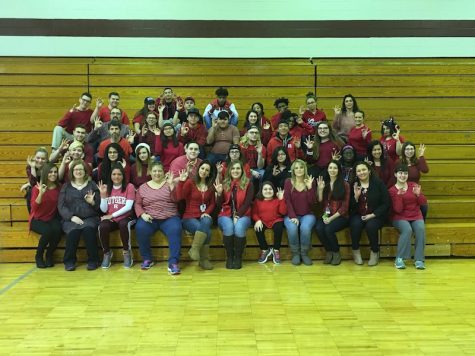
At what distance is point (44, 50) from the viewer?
8523 mm

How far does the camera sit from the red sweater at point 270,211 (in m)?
5.37

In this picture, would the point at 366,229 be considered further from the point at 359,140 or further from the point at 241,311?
the point at 241,311

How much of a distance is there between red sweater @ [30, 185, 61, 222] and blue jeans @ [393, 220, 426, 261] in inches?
156

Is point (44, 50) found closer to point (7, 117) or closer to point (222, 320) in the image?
point (7, 117)

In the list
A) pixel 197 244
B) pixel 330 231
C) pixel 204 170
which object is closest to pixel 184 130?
pixel 204 170

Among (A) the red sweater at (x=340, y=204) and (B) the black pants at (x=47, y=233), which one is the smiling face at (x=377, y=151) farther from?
(B) the black pants at (x=47, y=233)

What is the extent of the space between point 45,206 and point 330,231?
3.29 metres

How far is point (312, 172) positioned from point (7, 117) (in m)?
5.51

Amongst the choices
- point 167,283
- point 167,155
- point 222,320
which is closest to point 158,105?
point 167,155

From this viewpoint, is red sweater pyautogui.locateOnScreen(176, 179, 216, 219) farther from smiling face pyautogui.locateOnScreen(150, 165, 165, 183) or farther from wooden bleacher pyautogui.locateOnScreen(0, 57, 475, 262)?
wooden bleacher pyautogui.locateOnScreen(0, 57, 475, 262)

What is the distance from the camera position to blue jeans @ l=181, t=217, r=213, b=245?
5.13 m

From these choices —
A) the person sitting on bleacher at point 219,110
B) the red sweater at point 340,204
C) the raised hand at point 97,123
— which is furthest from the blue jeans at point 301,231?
the raised hand at point 97,123

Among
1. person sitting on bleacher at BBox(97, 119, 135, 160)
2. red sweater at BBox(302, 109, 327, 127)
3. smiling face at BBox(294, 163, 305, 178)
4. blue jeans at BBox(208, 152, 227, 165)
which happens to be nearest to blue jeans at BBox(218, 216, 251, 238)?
smiling face at BBox(294, 163, 305, 178)

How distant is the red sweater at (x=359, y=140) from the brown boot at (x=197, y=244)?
2.67m
